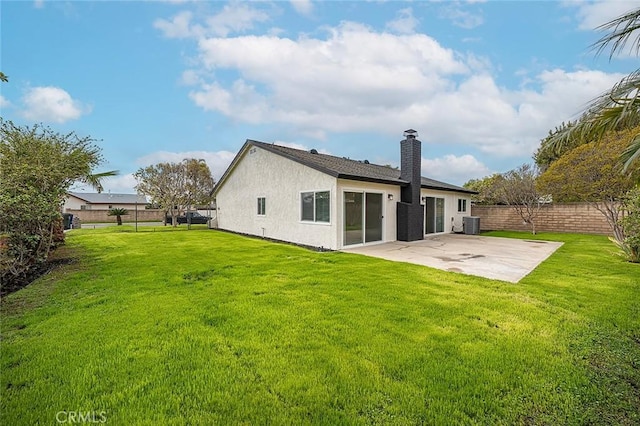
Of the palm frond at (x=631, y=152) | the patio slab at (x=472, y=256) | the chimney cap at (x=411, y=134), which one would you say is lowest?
the patio slab at (x=472, y=256)

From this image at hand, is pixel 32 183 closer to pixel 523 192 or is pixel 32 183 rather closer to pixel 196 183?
pixel 196 183

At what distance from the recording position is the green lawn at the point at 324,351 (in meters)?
2.35

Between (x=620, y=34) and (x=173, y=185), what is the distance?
25904 mm

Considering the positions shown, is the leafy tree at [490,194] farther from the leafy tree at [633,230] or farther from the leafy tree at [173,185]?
the leafy tree at [173,185]

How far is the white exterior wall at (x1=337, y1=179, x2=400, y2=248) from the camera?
1062 cm

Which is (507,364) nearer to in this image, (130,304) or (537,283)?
(537,283)

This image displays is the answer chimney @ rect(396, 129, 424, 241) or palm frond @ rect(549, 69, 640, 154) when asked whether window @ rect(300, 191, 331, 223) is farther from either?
palm frond @ rect(549, 69, 640, 154)

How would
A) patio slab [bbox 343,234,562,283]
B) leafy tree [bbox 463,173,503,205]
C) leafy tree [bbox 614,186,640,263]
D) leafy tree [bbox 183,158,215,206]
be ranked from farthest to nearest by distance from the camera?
leafy tree [bbox 183,158,215,206], leafy tree [bbox 463,173,503,205], leafy tree [bbox 614,186,640,263], patio slab [bbox 343,234,562,283]

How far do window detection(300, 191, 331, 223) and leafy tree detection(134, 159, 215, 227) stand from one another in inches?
569

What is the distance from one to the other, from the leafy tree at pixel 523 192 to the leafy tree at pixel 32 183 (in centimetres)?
1983

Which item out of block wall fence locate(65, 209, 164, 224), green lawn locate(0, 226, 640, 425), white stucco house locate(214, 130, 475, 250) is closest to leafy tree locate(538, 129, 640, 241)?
white stucco house locate(214, 130, 475, 250)

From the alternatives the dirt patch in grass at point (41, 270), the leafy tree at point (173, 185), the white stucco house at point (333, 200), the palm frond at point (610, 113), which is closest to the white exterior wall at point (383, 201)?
the white stucco house at point (333, 200)

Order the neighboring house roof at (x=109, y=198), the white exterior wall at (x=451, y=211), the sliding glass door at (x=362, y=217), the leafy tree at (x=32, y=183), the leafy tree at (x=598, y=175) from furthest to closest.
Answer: the neighboring house roof at (x=109, y=198) < the white exterior wall at (x=451, y=211) < the sliding glass door at (x=362, y=217) < the leafy tree at (x=598, y=175) < the leafy tree at (x=32, y=183)

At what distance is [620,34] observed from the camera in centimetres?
395
